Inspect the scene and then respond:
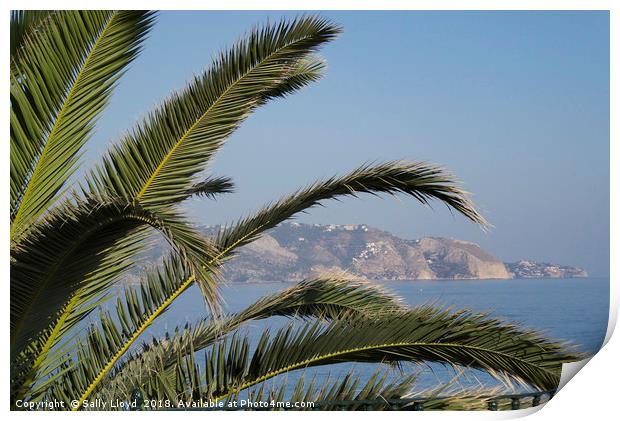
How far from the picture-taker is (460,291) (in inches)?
2137

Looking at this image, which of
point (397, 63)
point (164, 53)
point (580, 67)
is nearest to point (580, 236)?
point (580, 67)

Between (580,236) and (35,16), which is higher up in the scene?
(580,236)

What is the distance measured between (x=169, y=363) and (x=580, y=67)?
39921mm

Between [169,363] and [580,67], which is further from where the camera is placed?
[580,67]

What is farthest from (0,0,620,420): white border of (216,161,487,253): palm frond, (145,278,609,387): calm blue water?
(145,278,609,387): calm blue water

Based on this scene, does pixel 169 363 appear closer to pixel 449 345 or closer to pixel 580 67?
pixel 449 345

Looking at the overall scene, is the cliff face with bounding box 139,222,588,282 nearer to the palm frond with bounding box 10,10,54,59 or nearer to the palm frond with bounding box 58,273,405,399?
the palm frond with bounding box 58,273,405,399

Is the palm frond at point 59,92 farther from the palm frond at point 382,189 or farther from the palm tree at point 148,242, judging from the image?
the palm frond at point 382,189

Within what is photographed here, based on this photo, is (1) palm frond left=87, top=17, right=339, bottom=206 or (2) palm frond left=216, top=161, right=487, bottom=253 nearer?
(1) palm frond left=87, top=17, right=339, bottom=206

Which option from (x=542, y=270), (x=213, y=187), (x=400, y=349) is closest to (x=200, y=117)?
(x=400, y=349)

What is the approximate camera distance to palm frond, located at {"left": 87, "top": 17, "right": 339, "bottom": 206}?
392 centimetres

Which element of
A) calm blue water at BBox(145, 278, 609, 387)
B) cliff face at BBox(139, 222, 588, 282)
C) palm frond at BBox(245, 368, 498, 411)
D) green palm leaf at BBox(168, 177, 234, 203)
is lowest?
palm frond at BBox(245, 368, 498, 411)
